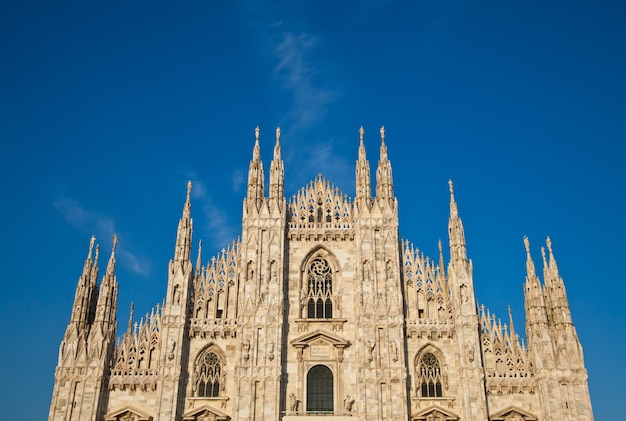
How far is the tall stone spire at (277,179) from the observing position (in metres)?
38.4

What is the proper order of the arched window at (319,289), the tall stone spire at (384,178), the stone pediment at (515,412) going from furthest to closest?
the tall stone spire at (384,178), the arched window at (319,289), the stone pediment at (515,412)

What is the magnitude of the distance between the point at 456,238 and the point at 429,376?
828 cm

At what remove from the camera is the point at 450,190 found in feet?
130

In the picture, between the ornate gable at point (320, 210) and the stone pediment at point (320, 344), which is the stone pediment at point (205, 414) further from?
the ornate gable at point (320, 210)

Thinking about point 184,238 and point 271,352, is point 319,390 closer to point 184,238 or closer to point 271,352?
point 271,352

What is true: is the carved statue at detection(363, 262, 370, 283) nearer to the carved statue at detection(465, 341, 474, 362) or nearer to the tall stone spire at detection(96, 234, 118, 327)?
the carved statue at detection(465, 341, 474, 362)

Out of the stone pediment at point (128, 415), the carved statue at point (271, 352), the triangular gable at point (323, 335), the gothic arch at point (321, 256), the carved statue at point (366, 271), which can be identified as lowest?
the stone pediment at point (128, 415)

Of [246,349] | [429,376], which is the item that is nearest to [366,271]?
[429,376]

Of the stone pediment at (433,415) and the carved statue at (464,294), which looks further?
the carved statue at (464,294)

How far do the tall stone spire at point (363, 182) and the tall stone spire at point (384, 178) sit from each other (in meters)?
0.63

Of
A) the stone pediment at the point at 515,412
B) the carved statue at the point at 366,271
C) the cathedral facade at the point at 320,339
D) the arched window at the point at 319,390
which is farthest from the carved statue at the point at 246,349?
the stone pediment at the point at 515,412

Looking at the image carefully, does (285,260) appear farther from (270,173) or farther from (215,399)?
(215,399)

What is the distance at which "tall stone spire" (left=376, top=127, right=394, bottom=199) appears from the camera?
3878 centimetres

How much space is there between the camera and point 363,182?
39.0 meters
